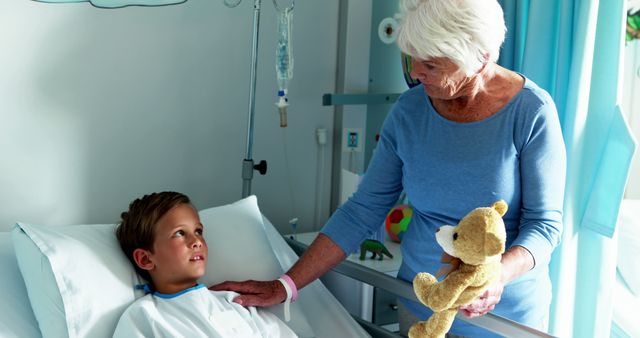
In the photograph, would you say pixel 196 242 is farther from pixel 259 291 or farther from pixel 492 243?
pixel 492 243

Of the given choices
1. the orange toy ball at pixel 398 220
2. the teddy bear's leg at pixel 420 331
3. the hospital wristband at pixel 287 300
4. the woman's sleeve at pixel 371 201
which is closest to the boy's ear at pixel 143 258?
the hospital wristband at pixel 287 300

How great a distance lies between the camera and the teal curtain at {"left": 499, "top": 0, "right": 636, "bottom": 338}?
1987mm

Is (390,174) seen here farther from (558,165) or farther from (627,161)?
(627,161)

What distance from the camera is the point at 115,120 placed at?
227 centimetres

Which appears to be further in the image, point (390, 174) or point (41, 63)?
point (41, 63)

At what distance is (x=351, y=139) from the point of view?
274 centimetres

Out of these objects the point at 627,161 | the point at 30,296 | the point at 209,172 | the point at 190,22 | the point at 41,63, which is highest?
the point at 190,22

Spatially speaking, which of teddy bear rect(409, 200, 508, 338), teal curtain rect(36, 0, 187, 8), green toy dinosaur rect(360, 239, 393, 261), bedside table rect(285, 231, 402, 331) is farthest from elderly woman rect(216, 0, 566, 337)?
teal curtain rect(36, 0, 187, 8)

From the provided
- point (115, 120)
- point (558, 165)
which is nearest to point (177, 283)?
point (115, 120)

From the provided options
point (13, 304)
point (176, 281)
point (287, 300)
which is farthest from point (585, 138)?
point (13, 304)

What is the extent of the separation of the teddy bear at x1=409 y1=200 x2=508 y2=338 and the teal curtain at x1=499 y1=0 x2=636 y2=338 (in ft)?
2.98

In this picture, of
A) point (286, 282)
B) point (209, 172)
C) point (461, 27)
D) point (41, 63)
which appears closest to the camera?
point (461, 27)

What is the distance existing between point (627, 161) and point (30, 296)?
4.93 ft

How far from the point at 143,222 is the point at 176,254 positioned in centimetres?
11
